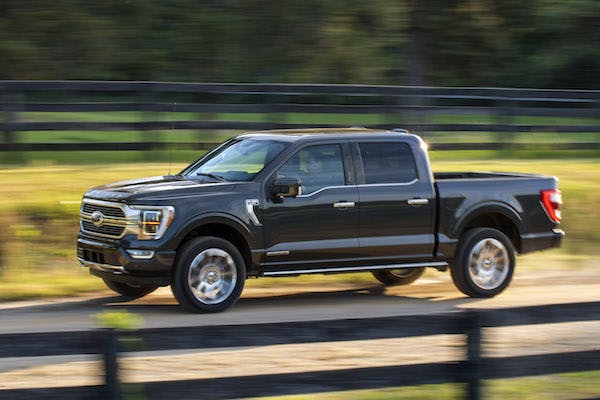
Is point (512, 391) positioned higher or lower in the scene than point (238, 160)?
lower

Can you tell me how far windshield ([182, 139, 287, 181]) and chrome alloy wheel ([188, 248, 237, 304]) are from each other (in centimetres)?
89

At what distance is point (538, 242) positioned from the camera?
1191cm

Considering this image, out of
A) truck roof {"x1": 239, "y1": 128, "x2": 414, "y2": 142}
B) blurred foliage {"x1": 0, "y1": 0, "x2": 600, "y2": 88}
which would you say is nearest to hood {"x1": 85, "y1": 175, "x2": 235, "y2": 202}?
truck roof {"x1": 239, "y1": 128, "x2": 414, "y2": 142}

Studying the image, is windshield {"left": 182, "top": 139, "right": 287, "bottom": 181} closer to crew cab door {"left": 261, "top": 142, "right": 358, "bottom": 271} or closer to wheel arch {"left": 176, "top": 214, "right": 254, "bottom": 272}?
crew cab door {"left": 261, "top": 142, "right": 358, "bottom": 271}

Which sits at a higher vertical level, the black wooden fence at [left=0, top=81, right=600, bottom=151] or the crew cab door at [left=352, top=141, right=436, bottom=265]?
the black wooden fence at [left=0, top=81, right=600, bottom=151]

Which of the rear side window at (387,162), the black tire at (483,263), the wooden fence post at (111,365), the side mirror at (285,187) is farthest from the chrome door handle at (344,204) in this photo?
the wooden fence post at (111,365)

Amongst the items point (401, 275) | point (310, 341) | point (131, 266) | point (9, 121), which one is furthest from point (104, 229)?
point (9, 121)

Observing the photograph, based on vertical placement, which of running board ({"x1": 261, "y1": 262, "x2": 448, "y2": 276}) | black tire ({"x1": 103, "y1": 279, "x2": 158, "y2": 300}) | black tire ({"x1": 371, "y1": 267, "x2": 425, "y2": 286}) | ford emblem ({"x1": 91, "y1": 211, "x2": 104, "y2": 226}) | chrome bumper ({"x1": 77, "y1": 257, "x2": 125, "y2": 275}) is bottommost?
black tire ({"x1": 371, "y1": 267, "x2": 425, "y2": 286})

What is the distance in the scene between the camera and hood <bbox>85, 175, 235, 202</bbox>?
33.6 feet

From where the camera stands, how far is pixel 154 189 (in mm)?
10352

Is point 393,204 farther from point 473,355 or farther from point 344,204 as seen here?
point 473,355

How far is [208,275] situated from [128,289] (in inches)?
54.0

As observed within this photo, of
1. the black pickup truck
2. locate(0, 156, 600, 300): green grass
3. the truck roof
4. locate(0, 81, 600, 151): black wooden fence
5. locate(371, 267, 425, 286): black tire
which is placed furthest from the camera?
locate(0, 81, 600, 151): black wooden fence

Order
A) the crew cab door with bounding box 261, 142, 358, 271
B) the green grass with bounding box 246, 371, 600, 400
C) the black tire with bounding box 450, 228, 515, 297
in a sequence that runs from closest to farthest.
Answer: the green grass with bounding box 246, 371, 600, 400, the crew cab door with bounding box 261, 142, 358, 271, the black tire with bounding box 450, 228, 515, 297
